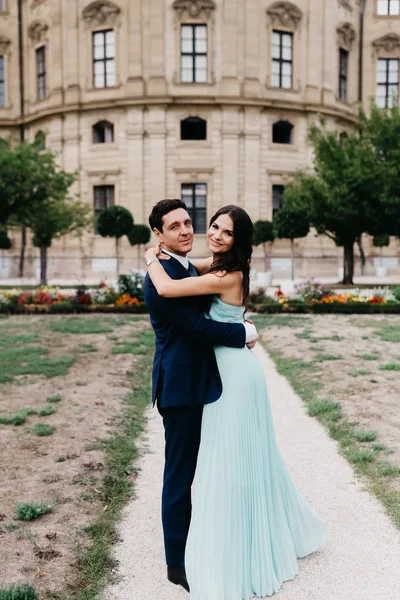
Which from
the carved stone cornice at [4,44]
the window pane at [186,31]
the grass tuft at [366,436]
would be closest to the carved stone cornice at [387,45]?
the window pane at [186,31]

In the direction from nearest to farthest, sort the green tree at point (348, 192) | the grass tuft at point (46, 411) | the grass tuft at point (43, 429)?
1. the grass tuft at point (43, 429)
2. the grass tuft at point (46, 411)
3. the green tree at point (348, 192)

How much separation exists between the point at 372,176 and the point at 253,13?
55.4 ft

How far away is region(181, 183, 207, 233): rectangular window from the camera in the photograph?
3478cm

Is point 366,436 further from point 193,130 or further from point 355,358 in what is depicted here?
point 193,130

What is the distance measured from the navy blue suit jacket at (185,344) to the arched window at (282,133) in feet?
113

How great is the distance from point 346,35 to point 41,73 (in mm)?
19908

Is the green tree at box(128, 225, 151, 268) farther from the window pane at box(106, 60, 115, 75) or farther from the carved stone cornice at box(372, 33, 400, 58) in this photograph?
the carved stone cornice at box(372, 33, 400, 58)

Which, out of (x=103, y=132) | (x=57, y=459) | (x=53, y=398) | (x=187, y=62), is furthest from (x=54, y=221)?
(x=57, y=459)

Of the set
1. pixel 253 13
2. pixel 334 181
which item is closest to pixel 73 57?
pixel 253 13

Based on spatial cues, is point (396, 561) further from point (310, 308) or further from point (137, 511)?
point (310, 308)

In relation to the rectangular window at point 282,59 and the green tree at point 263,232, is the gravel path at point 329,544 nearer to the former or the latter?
the green tree at point 263,232

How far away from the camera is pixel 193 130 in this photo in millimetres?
35375

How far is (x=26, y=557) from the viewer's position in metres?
3.58

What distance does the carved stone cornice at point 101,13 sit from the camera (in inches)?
1366
